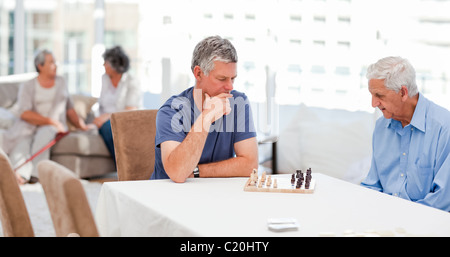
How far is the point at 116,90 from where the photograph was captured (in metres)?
5.15

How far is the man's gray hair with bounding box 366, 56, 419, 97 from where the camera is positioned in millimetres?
2111

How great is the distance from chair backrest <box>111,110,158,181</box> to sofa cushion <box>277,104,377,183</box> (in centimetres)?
193

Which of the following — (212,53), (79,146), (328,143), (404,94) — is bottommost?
(79,146)

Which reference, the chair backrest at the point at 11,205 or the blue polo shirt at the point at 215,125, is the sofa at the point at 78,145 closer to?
the blue polo shirt at the point at 215,125

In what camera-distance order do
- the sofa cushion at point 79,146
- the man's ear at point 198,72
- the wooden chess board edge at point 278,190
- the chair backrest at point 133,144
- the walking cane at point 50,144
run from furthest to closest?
the sofa cushion at point 79,146, the walking cane at point 50,144, the chair backrest at point 133,144, the man's ear at point 198,72, the wooden chess board edge at point 278,190

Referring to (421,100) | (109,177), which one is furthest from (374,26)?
(109,177)

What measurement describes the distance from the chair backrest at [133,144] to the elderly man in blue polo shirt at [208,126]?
15 cm

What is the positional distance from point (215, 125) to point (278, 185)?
1.52 ft

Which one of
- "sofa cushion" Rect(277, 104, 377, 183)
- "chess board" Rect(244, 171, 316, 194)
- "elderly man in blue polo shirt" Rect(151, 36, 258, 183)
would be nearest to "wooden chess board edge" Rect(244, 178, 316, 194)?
"chess board" Rect(244, 171, 316, 194)

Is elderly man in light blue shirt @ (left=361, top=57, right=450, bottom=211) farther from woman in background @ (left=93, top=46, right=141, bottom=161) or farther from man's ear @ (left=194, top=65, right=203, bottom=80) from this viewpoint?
Answer: woman in background @ (left=93, top=46, right=141, bottom=161)

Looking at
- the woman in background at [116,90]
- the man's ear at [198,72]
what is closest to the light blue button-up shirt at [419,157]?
the man's ear at [198,72]

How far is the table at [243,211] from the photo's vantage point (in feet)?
4.57

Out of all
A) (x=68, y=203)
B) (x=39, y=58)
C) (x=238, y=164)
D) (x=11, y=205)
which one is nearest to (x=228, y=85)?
(x=238, y=164)

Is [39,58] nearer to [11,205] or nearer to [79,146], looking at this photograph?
[79,146]
